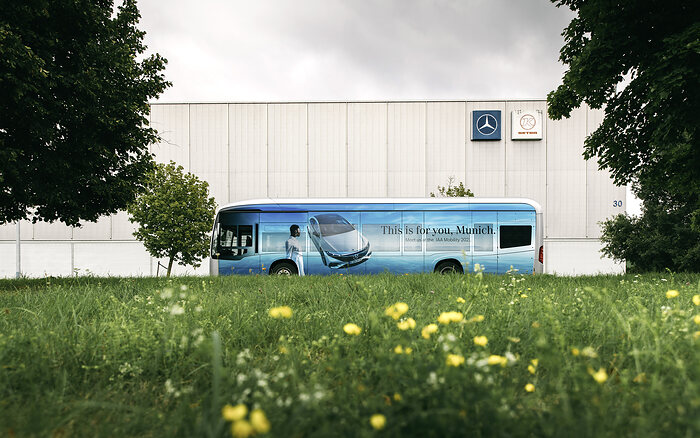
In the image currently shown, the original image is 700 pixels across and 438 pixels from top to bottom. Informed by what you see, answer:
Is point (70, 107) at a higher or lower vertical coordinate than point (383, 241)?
higher

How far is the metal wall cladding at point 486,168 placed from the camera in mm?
27016

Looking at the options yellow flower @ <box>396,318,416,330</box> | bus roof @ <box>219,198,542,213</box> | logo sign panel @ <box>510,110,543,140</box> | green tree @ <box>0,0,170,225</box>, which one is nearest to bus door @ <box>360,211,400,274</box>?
bus roof @ <box>219,198,542,213</box>

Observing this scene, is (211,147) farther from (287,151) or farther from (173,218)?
(173,218)

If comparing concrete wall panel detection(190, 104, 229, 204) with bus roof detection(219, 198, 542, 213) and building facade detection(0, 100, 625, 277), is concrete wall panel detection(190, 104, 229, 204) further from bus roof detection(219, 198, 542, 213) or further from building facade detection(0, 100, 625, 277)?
bus roof detection(219, 198, 542, 213)

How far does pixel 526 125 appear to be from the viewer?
89.9ft

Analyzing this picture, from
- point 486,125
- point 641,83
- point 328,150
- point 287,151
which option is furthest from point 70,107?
point 486,125

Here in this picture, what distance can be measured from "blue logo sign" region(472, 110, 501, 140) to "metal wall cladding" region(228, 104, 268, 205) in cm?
1577

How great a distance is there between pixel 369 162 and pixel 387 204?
555 inches

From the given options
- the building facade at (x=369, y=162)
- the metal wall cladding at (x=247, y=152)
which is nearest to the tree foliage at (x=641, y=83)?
the building facade at (x=369, y=162)

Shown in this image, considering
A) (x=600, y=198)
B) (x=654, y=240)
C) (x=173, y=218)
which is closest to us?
(x=654, y=240)

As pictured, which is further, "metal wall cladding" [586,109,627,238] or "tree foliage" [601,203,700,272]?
"metal wall cladding" [586,109,627,238]

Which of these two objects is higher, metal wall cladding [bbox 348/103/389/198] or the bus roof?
metal wall cladding [bbox 348/103/389/198]

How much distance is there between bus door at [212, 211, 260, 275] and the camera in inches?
523

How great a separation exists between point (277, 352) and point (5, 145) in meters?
9.36
